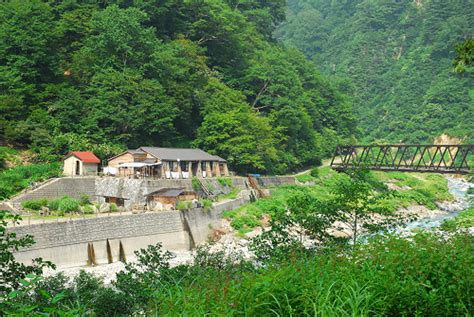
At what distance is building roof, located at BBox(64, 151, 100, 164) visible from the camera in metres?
36.4

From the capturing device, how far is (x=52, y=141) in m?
38.4

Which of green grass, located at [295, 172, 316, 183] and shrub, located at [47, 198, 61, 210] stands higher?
shrub, located at [47, 198, 61, 210]

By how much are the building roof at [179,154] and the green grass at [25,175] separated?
6.75 meters

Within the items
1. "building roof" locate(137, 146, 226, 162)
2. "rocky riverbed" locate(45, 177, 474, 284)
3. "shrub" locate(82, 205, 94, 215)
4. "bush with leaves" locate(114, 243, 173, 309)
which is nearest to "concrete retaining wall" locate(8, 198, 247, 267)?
"rocky riverbed" locate(45, 177, 474, 284)

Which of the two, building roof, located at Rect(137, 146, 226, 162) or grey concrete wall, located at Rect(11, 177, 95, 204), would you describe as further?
building roof, located at Rect(137, 146, 226, 162)

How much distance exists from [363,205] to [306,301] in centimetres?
772

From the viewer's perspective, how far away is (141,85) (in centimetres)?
4269

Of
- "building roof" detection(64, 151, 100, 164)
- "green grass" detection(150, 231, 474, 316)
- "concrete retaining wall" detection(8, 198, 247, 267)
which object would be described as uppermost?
"building roof" detection(64, 151, 100, 164)

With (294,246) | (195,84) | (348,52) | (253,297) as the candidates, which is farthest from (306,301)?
(348,52)

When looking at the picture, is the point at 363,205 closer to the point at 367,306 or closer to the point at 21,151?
the point at 367,306

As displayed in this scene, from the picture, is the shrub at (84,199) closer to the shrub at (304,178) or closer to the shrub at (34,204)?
the shrub at (34,204)

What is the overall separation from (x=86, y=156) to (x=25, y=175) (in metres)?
4.47

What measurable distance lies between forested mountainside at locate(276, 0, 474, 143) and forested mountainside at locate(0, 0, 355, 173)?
33.3 meters

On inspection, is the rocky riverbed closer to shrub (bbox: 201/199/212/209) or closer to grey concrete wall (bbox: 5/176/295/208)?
shrub (bbox: 201/199/212/209)
